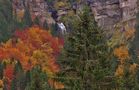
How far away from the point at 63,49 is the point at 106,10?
162 metres

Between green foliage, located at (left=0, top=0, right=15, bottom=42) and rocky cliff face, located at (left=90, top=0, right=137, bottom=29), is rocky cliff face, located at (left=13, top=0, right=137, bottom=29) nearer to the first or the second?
rocky cliff face, located at (left=90, top=0, right=137, bottom=29)

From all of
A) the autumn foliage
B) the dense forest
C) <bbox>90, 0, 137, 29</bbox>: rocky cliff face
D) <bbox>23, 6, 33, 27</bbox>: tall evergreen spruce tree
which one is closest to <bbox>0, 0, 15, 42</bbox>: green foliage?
the dense forest

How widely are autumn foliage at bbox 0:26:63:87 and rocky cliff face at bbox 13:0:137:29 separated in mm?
21361

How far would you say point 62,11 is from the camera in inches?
7707

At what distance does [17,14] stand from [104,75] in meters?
163

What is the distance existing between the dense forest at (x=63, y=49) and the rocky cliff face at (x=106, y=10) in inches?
18.2

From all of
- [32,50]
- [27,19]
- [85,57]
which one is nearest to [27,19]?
[27,19]

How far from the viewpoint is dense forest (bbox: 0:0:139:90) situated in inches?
911

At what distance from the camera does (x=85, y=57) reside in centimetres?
2319

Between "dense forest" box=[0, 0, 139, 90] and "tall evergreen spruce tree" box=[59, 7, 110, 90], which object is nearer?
"tall evergreen spruce tree" box=[59, 7, 110, 90]

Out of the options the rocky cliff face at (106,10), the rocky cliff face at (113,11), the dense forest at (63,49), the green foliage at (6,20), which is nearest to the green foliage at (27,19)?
the dense forest at (63,49)

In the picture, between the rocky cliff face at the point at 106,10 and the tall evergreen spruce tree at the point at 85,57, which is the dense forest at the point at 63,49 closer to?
the tall evergreen spruce tree at the point at 85,57

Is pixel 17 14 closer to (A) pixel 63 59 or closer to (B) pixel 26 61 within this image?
(B) pixel 26 61

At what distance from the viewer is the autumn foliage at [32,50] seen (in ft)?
443
